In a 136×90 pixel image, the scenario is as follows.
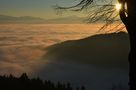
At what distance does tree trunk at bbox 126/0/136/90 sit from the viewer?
17156 millimetres

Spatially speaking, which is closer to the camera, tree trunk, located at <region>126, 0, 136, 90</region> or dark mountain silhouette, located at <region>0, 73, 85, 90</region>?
tree trunk, located at <region>126, 0, 136, 90</region>

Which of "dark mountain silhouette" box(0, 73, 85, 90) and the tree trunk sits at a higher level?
the tree trunk

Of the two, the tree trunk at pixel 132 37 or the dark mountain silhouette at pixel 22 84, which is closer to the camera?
the tree trunk at pixel 132 37

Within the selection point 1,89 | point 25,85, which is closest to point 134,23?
point 1,89

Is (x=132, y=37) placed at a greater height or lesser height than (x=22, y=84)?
greater

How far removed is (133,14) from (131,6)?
36 cm

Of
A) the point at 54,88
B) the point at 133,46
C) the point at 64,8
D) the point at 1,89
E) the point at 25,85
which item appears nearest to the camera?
the point at 133,46

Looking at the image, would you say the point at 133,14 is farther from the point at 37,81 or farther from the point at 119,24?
the point at 37,81

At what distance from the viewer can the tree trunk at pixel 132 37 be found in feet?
56.3

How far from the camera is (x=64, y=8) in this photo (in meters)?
19.3

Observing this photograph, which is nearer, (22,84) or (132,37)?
(132,37)

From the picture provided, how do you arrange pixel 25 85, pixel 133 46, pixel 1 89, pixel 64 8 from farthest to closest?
pixel 25 85
pixel 1 89
pixel 64 8
pixel 133 46

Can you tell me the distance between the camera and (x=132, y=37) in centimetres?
1727

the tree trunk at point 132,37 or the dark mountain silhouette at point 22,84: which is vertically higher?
the tree trunk at point 132,37
